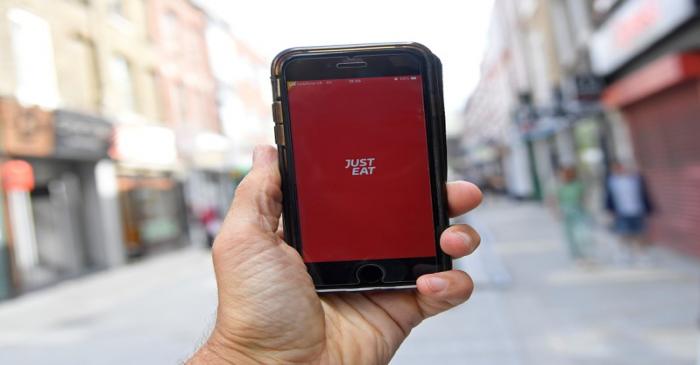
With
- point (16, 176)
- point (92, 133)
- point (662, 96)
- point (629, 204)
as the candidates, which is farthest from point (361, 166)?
point (92, 133)

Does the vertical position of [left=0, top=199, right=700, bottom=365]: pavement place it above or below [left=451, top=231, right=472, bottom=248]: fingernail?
below

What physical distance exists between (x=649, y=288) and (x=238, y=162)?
772 inches

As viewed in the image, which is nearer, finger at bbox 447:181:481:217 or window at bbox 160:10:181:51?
finger at bbox 447:181:481:217

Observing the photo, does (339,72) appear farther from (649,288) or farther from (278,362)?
(649,288)

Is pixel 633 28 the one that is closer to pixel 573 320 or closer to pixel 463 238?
pixel 573 320

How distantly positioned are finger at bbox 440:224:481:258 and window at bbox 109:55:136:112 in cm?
1353

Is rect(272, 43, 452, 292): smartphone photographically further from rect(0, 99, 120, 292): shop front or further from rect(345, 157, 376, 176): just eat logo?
rect(0, 99, 120, 292): shop front

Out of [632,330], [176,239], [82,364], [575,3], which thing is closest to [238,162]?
[176,239]

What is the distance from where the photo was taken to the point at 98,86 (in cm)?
1285

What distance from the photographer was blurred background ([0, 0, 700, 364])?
527 centimetres

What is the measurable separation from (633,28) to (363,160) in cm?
815

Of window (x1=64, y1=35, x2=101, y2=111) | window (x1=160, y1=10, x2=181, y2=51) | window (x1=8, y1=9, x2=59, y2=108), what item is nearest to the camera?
window (x1=8, y1=9, x2=59, y2=108)

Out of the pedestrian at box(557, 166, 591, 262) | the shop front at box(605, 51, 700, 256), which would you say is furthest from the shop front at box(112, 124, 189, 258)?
the shop front at box(605, 51, 700, 256)

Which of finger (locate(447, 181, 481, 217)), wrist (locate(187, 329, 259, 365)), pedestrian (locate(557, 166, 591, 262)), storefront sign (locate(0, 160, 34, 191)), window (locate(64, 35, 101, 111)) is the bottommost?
pedestrian (locate(557, 166, 591, 262))
